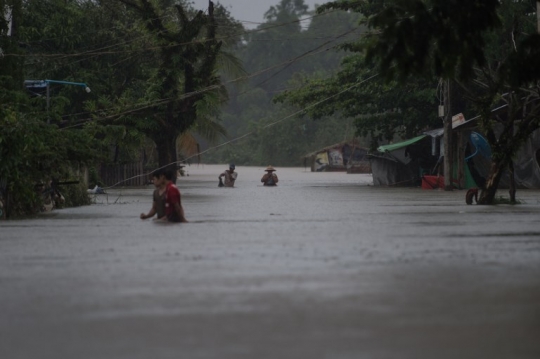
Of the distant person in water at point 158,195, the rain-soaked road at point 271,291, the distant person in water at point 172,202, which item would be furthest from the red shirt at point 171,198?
the rain-soaked road at point 271,291

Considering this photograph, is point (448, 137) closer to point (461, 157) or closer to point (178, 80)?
point (461, 157)

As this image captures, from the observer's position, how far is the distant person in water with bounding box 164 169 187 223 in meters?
20.5

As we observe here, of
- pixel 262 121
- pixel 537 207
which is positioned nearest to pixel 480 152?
pixel 537 207

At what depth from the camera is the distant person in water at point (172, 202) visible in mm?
20469

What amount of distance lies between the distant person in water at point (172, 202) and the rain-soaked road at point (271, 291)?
0.61 metres

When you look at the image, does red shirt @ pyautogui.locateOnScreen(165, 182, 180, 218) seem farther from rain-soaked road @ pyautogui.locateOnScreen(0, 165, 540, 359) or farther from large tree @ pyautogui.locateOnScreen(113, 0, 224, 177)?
large tree @ pyautogui.locateOnScreen(113, 0, 224, 177)

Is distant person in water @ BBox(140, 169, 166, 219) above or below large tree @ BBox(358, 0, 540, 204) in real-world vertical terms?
below

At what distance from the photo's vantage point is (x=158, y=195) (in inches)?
833

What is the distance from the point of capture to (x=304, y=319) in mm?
8836

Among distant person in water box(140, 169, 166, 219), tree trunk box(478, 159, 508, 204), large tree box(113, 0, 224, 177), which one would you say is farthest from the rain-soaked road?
large tree box(113, 0, 224, 177)

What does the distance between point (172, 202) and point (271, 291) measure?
10508 mm

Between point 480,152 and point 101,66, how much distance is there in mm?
18489

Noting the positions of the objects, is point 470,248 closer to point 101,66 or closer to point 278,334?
point 278,334

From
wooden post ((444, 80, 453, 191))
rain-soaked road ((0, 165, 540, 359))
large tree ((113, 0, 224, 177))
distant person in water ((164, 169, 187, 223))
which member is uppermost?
large tree ((113, 0, 224, 177))
